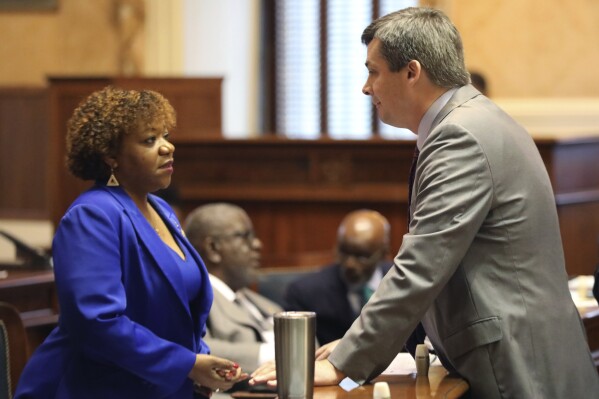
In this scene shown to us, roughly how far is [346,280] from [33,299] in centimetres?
190

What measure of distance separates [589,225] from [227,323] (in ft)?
13.7

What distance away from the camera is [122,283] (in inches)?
111

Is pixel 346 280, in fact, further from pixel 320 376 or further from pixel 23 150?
pixel 23 150

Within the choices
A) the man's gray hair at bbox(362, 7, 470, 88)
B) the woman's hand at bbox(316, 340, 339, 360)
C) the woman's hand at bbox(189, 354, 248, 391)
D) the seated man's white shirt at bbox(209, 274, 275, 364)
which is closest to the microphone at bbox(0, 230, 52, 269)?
the seated man's white shirt at bbox(209, 274, 275, 364)

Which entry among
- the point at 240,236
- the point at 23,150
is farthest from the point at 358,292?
the point at 23,150

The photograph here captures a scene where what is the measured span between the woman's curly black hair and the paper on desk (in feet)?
2.95

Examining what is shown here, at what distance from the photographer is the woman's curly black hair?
9.55 ft

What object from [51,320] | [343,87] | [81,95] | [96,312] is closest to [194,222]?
[51,320]

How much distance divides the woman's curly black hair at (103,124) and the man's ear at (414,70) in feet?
2.22

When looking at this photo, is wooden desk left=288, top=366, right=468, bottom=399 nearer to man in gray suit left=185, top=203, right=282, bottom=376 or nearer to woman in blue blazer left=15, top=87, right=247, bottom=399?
woman in blue blazer left=15, top=87, right=247, bottom=399

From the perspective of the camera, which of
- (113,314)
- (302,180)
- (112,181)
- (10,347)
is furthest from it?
(302,180)

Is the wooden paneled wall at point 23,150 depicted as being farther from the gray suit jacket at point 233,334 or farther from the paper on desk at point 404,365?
the paper on desk at point 404,365

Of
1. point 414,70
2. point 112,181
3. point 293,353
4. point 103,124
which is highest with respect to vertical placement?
point 414,70

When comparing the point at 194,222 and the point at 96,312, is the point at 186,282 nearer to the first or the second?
the point at 96,312
